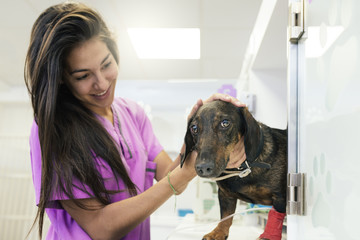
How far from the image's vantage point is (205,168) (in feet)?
2.63

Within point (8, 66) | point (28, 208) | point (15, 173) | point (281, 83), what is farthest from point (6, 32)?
point (281, 83)

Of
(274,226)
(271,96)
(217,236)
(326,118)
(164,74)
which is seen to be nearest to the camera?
(326,118)

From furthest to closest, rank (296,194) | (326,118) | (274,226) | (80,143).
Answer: (80,143)
(274,226)
(296,194)
(326,118)

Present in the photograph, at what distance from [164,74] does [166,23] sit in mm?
1422

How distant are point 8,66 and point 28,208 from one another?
190 centimetres

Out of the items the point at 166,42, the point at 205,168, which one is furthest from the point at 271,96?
the point at 166,42

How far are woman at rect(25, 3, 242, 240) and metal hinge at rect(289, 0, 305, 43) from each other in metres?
0.26

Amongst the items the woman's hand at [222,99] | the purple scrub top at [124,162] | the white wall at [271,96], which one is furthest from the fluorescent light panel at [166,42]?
the woman's hand at [222,99]

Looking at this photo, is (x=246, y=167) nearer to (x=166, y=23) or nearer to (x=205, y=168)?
(x=205, y=168)

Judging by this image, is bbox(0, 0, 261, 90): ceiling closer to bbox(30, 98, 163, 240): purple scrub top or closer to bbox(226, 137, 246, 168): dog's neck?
bbox(30, 98, 163, 240): purple scrub top

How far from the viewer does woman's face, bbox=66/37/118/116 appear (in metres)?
1.10

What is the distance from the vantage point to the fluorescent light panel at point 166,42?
331 cm

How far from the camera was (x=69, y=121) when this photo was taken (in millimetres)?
1126

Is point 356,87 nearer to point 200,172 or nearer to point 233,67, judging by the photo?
point 200,172
